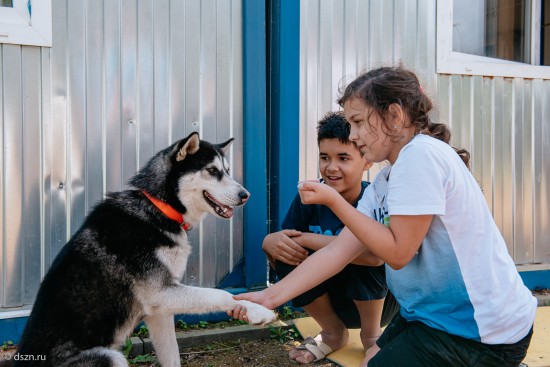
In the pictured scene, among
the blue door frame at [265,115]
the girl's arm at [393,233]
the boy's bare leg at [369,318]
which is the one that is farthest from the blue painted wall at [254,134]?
the girl's arm at [393,233]

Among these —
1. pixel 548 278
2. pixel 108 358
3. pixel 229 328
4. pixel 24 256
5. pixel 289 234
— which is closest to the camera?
pixel 108 358

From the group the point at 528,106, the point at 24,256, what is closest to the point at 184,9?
the point at 24,256

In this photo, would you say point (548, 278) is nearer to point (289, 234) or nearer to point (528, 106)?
point (528, 106)

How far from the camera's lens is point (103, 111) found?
3.74m

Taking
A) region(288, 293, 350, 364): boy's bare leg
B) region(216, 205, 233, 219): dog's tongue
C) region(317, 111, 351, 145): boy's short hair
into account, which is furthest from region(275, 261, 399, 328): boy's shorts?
region(317, 111, 351, 145): boy's short hair

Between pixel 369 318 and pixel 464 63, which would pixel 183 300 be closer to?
pixel 369 318

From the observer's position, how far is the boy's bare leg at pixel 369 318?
308 centimetres

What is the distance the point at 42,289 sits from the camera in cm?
257

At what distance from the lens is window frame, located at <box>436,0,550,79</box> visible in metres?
4.64

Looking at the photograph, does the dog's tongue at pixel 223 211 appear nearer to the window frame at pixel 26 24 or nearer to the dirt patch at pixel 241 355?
the dirt patch at pixel 241 355

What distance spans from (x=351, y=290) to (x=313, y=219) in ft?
1.92

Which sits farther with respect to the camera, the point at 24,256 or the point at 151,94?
the point at 151,94

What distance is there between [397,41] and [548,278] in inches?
99.9

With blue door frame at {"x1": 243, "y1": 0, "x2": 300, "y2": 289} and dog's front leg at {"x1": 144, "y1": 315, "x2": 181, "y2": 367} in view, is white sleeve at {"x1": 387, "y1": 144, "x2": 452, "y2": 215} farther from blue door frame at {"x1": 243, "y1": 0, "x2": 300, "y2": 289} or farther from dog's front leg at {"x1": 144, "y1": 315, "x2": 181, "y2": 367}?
blue door frame at {"x1": 243, "y1": 0, "x2": 300, "y2": 289}
